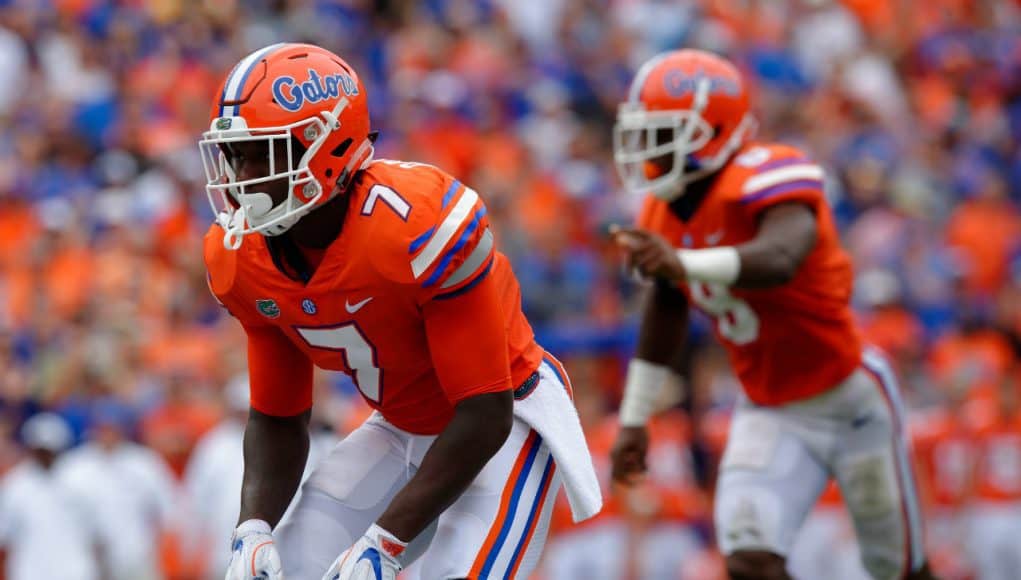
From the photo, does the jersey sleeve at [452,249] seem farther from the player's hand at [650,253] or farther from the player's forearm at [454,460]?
the player's hand at [650,253]

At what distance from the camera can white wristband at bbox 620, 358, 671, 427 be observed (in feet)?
18.4

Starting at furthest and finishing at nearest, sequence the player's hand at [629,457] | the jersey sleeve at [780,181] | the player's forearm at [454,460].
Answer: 1. the player's hand at [629,457]
2. the jersey sleeve at [780,181]
3. the player's forearm at [454,460]

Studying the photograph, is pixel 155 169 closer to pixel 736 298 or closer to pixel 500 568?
pixel 736 298

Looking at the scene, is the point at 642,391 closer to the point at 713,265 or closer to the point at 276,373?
the point at 713,265

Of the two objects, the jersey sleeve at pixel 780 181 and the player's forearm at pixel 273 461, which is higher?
the jersey sleeve at pixel 780 181

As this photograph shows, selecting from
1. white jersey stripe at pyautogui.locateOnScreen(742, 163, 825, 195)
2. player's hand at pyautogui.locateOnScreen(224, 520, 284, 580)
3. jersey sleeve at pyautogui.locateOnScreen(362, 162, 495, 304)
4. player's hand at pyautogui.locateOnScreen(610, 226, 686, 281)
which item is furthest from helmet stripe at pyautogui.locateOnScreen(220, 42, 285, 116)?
white jersey stripe at pyautogui.locateOnScreen(742, 163, 825, 195)

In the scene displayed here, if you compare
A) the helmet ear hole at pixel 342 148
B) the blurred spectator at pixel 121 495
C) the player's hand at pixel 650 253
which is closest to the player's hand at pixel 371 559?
the helmet ear hole at pixel 342 148

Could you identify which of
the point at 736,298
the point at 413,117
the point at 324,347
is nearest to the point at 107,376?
the point at 413,117

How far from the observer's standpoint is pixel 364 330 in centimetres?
379

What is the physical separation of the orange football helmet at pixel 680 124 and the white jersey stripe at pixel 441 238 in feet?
5.49

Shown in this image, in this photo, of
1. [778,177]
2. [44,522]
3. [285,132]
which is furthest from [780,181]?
[44,522]

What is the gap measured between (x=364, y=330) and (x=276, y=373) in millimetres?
390

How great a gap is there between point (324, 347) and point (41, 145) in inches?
278

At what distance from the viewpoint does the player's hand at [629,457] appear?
554cm
